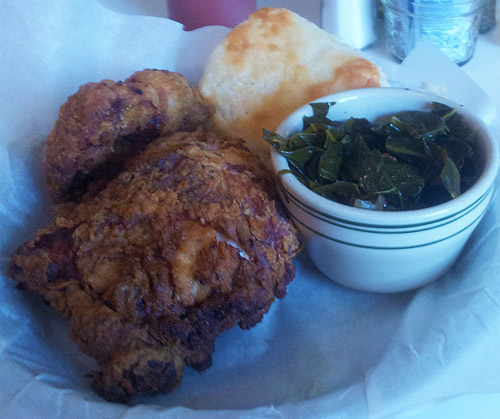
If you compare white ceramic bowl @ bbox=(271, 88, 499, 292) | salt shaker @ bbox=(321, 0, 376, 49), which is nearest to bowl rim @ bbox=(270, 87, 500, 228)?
white ceramic bowl @ bbox=(271, 88, 499, 292)

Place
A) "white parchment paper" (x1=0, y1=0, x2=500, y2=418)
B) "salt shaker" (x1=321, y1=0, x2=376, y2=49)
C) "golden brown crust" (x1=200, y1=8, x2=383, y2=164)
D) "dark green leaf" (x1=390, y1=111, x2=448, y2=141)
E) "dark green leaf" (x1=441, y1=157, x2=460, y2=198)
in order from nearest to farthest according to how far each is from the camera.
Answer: "white parchment paper" (x1=0, y1=0, x2=500, y2=418), "dark green leaf" (x1=441, y1=157, x2=460, y2=198), "dark green leaf" (x1=390, y1=111, x2=448, y2=141), "golden brown crust" (x1=200, y1=8, x2=383, y2=164), "salt shaker" (x1=321, y1=0, x2=376, y2=49)

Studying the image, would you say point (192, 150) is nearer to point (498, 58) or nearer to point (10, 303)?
point (10, 303)

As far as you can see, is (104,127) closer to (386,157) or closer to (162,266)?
(162,266)

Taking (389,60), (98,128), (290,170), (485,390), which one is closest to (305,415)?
(485,390)

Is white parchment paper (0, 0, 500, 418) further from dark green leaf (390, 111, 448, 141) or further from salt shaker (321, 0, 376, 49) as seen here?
salt shaker (321, 0, 376, 49)

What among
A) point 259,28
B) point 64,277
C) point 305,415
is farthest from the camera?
point 259,28
